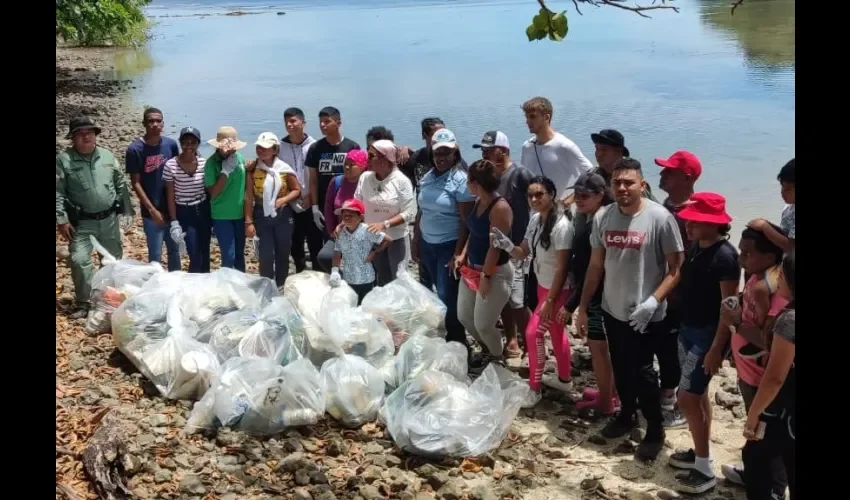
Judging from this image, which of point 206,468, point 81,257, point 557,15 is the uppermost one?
point 557,15

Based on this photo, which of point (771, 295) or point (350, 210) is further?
point (350, 210)

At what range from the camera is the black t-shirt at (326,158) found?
6.56 m

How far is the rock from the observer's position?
4039 millimetres

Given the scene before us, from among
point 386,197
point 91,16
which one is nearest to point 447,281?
point 386,197

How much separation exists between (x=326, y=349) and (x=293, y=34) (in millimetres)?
38518

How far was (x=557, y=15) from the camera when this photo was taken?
311cm

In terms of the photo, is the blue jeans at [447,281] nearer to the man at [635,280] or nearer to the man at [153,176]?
the man at [635,280]

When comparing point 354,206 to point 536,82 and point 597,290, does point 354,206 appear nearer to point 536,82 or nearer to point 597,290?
point 597,290

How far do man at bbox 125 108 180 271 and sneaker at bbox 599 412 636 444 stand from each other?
3.67 meters

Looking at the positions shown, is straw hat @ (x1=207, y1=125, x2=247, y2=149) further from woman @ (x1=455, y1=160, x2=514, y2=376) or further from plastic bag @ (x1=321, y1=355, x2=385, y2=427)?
plastic bag @ (x1=321, y1=355, x2=385, y2=427)

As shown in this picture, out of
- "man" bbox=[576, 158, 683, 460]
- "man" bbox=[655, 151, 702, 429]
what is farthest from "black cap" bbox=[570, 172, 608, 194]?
"man" bbox=[655, 151, 702, 429]

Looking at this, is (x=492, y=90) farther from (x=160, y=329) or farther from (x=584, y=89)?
(x=160, y=329)
